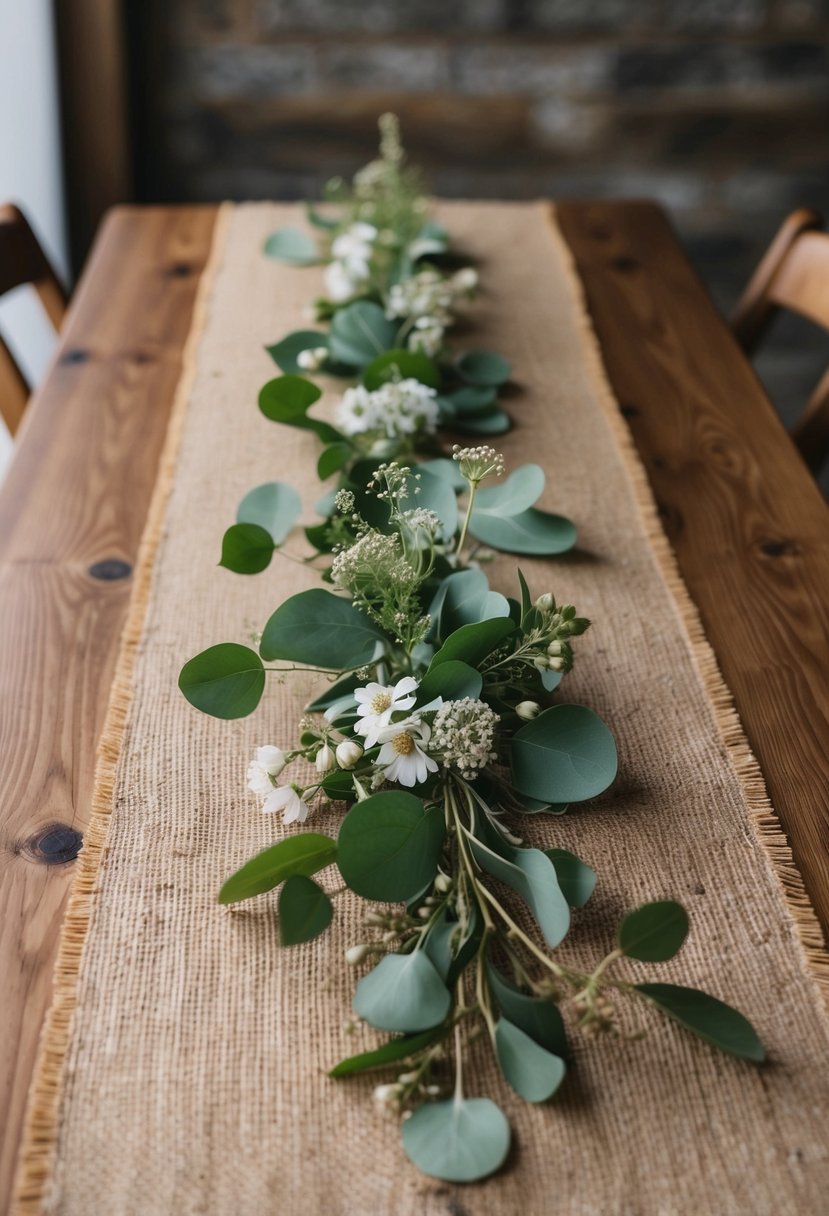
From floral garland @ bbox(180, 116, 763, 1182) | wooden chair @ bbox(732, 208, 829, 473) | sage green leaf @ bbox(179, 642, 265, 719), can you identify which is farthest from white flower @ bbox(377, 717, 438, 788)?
wooden chair @ bbox(732, 208, 829, 473)

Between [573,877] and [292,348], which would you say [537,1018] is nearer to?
[573,877]

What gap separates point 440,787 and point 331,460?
371 millimetres

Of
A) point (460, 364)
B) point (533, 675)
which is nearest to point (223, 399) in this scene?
point (460, 364)

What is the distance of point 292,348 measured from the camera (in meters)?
1.18

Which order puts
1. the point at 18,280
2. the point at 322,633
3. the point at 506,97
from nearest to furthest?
the point at 322,633, the point at 18,280, the point at 506,97

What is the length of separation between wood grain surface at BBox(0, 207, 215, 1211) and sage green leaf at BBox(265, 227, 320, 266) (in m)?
0.10

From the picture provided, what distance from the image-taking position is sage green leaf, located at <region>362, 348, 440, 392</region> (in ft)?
3.50

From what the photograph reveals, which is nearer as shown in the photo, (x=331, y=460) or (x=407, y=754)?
(x=407, y=754)

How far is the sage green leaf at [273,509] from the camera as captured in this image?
91 cm

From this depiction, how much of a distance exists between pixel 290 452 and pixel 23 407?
1.43 ft

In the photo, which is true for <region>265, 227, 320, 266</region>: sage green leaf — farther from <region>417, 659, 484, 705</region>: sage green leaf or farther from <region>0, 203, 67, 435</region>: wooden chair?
<region>417, 659, 484, 705</region>: sage green leaf

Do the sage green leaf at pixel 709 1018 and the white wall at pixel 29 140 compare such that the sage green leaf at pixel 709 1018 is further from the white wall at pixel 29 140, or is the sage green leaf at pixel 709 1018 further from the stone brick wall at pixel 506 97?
the stone brick wall at pixel 506 97

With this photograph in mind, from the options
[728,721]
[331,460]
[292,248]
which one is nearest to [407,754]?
[728,721]

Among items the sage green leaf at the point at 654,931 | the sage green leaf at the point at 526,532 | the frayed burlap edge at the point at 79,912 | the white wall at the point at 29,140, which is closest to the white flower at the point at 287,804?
the frayed burlap edge at the point at 79,912
